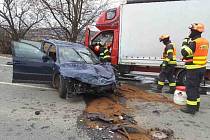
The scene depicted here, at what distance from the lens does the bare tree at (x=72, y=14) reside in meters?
24.9

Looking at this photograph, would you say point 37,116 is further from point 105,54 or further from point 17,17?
point 17,17

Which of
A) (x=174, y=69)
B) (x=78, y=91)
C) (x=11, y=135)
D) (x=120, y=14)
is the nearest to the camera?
(x=11, y=135)

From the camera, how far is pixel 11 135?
17.1 feet

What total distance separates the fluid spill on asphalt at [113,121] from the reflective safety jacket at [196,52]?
4.75ft

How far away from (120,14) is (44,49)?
11.9ft

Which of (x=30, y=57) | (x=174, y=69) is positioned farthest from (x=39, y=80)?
(x=174, y=69)

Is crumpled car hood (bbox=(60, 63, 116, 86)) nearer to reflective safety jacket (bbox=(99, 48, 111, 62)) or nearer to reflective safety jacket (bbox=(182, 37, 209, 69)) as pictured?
reflective safety jacket (bbox=(182, 37, 209, 69))

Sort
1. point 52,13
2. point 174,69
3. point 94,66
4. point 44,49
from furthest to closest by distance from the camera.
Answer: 1. point 52,13
2. point 174,69
3. point 44,49
4. point 94,66

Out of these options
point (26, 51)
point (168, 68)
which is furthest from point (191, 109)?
point (26, 51)

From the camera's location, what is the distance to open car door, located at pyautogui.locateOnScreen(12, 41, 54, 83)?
27.7ft

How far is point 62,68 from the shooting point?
26.1ft

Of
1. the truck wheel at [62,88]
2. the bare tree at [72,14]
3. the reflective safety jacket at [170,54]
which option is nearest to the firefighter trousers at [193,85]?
the reflective safety jacket at [170,54]

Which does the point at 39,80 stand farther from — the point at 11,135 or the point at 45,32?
the point at 45,32

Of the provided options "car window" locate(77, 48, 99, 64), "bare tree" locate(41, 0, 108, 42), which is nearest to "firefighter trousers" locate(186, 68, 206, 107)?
"car window" locate(77, 48, 99, 64)
